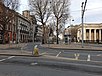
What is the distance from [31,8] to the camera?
7931 centimetres

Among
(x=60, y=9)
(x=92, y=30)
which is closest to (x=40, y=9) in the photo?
(x=60, y=9)

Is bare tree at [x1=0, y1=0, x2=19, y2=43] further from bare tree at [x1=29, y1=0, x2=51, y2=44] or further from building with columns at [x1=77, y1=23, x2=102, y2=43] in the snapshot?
building with columns at [x1=77, y1=23, x2=102, y2=43]

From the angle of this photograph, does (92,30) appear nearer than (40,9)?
No

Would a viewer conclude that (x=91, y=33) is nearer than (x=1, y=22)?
No

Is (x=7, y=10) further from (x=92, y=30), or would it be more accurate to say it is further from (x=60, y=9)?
(x=92, y=30)

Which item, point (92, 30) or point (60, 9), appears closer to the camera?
point (60, 9)

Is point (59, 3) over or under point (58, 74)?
over

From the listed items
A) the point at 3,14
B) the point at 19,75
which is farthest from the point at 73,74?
the point at 3,14

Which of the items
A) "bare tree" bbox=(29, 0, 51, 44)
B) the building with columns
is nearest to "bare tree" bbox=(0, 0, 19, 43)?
"bare tree" bbox=(29, 0, 51, 44)

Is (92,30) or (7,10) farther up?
(7,10)

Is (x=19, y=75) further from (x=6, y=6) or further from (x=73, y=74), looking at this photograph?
(x=6, y=6)

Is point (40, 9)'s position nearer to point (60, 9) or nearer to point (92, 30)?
point (60, 9)

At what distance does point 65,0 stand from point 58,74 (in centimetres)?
6837

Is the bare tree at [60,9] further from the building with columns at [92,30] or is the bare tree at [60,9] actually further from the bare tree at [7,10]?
the building with columns at [92,30]
